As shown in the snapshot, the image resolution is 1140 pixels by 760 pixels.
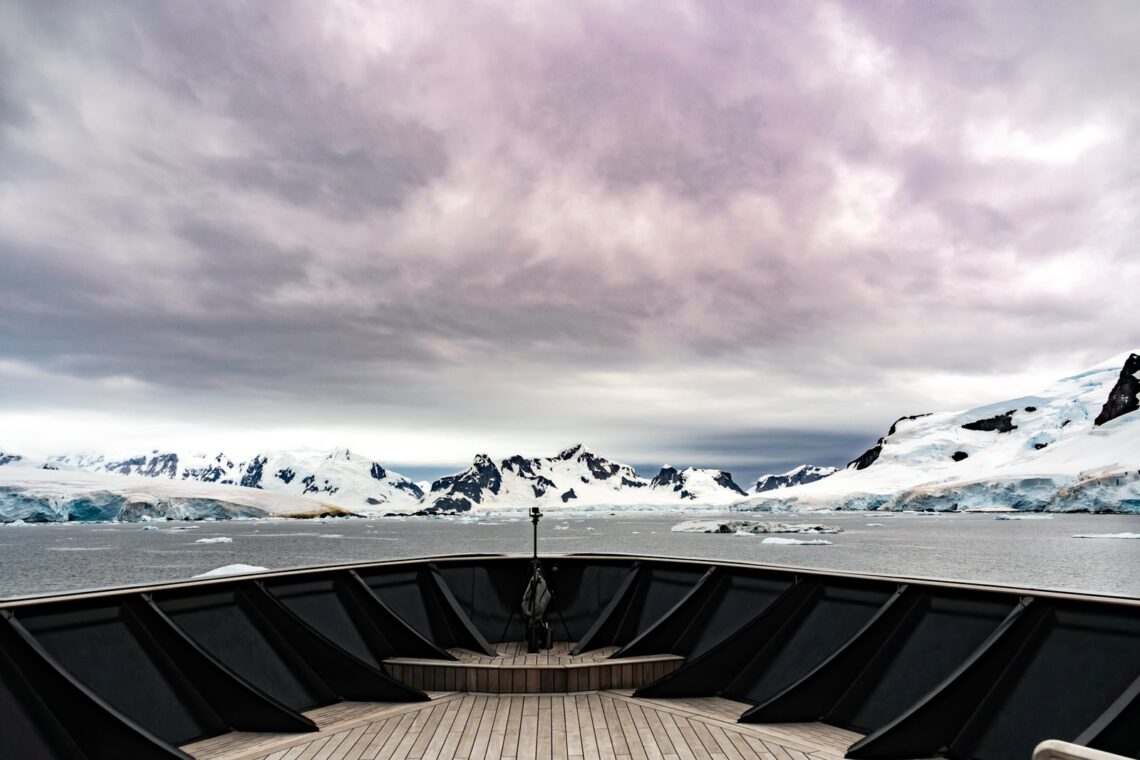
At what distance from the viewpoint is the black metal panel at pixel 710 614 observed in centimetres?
901

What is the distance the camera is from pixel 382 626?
9.40 metres

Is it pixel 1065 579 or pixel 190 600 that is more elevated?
pixel 190 600

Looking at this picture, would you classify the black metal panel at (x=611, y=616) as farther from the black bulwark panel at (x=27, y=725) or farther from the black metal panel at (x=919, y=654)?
the black bulwark panel at (x=27, y=725)

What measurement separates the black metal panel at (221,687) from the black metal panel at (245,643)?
0.29 meters

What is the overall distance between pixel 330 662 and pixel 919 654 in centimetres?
660

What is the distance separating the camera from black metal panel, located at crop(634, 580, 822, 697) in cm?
816

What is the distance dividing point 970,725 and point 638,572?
5.24 m

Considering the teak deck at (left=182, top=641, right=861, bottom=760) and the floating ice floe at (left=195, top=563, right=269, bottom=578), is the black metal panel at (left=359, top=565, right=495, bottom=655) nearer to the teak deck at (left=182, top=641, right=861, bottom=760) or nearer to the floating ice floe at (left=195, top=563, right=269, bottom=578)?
the teak deck at (left=182, top=641, right=861, bottom=760)

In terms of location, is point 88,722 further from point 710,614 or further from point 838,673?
point 838,673

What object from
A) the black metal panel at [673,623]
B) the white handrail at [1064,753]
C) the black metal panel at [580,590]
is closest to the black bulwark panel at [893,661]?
the black metal panel at [673,623]

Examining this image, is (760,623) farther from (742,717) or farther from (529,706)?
(529,706)

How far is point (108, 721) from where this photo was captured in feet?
18.1

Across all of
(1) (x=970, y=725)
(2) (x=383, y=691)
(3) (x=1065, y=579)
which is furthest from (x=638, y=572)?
(3) (x=1065, y=579)

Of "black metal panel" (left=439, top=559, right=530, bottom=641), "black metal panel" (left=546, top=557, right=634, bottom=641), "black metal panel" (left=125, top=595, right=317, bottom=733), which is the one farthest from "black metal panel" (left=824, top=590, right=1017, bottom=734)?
"black metal panel" (left=125, top=595, right=317, bottom=733)
